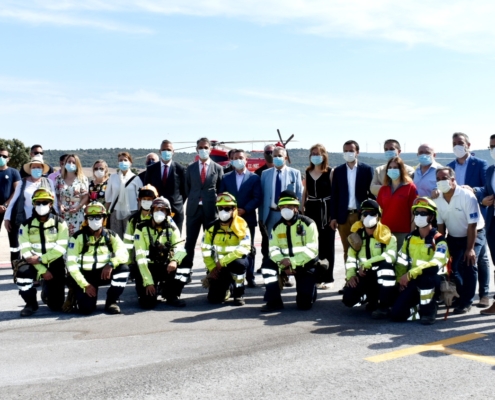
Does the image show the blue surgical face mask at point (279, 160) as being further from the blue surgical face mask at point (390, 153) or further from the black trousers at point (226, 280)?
the black trousers at point (226, 280)

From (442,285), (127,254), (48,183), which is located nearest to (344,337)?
(442,285)

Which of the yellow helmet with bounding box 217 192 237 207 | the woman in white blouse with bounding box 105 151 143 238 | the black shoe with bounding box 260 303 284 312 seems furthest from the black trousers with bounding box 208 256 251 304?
the woman in white blouse with bounding box 105 151 143 238

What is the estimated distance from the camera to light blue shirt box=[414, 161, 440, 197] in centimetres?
857

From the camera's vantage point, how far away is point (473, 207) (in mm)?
7641

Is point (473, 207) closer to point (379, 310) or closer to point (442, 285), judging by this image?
point (442, 285)

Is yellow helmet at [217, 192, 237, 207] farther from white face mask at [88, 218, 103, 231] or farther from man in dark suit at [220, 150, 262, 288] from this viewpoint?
white face mask at [88, 218, 103, 231]

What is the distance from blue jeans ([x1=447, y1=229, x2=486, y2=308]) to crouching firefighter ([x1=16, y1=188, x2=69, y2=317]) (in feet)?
16.3

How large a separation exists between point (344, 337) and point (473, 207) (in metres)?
2.46

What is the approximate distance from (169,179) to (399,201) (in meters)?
3.85

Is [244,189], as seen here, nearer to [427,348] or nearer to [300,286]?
[300,286]

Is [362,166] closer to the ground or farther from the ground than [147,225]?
farther from the ground

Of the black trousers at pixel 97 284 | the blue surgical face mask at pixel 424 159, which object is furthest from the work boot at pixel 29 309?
the blue surgical face mask at pixel 424 159

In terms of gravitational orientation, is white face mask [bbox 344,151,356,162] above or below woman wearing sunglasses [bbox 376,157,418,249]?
above

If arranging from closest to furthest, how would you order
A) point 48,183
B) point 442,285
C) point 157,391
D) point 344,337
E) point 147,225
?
Result: point 157,391 < point 344,337 < point 442,285 < point 147,225 < point 48,183
